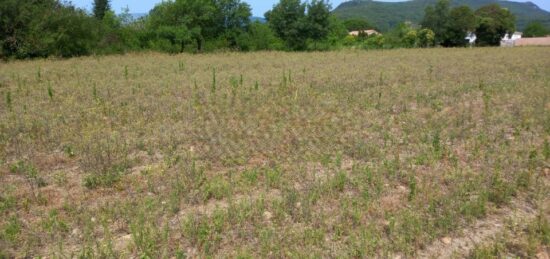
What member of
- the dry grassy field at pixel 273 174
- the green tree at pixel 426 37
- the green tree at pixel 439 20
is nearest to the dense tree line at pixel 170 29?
the green tree at pixel 426 37

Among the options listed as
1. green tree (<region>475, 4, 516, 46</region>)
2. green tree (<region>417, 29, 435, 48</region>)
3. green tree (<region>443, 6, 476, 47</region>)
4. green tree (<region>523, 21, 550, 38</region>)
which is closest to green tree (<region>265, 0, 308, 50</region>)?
green tree (<region>417, 29, 435, 48</region>)

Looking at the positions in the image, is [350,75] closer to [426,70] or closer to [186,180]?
[426,70]

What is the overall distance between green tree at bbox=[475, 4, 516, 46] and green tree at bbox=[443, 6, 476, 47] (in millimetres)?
12836

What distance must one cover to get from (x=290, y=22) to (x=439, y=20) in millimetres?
26402

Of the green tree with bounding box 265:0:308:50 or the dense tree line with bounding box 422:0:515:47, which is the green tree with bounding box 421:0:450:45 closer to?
the dense tree line with bounding box 422:0:515:47

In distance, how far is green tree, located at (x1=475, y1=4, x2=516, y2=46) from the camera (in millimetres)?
61344

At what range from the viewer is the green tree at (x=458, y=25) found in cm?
4853

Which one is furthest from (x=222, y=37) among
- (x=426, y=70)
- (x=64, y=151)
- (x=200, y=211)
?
(x=200, y=211)

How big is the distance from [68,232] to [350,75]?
1067 centimetres

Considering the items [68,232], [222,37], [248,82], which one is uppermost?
[222,37]

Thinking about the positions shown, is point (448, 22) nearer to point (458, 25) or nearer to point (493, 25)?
point (458, 25)

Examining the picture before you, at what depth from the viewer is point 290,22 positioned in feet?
99.6

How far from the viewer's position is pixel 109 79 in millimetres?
11805

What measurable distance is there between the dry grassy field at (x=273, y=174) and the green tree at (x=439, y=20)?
4186 cm
